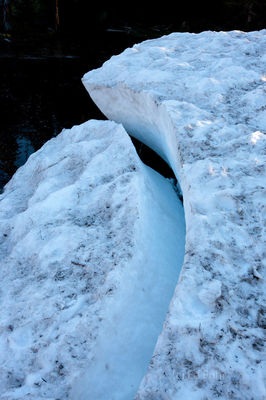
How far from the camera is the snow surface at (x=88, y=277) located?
1297mm

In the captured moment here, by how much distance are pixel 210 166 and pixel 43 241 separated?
1.03 meters

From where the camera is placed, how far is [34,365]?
1.31 metres

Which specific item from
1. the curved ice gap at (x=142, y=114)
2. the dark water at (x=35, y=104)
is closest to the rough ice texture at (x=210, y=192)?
the curved ice gap at (x=142, y=114)

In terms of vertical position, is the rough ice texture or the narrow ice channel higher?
the rough ice texture

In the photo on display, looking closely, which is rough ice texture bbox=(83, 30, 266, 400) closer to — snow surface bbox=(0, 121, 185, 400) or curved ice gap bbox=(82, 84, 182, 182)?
curved ice gap bbox=(82, 84, 182, 182)

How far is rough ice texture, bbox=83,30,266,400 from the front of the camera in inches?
41.8

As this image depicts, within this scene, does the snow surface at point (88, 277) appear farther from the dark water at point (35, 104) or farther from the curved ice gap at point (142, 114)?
the dark water at point (35, 104)

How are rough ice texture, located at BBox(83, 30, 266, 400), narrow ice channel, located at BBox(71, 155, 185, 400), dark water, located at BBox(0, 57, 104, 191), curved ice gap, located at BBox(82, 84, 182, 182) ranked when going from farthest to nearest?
dark water, located at BBox(0, 57, 104, 191), curved ice gap, located at BBox(82, 84, 182, 182), narrow ice channel, located at BBox(71, 155, 185, 400), rough ice texture, located at BBox(83, 30, 266, 400)

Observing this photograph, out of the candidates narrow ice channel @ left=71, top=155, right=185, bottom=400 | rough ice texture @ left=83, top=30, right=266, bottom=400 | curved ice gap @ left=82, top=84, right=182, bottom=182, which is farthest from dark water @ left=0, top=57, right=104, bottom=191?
narrow ice channel @ left=71, top=155, right=185, bottom=400

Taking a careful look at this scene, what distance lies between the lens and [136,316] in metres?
1.47

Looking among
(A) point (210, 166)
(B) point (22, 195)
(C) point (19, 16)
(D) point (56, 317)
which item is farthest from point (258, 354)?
(C) point (19, 16)

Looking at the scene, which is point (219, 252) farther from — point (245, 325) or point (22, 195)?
point (22, 195)

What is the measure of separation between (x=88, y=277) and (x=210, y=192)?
752 mm

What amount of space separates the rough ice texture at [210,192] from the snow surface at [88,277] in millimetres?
297
